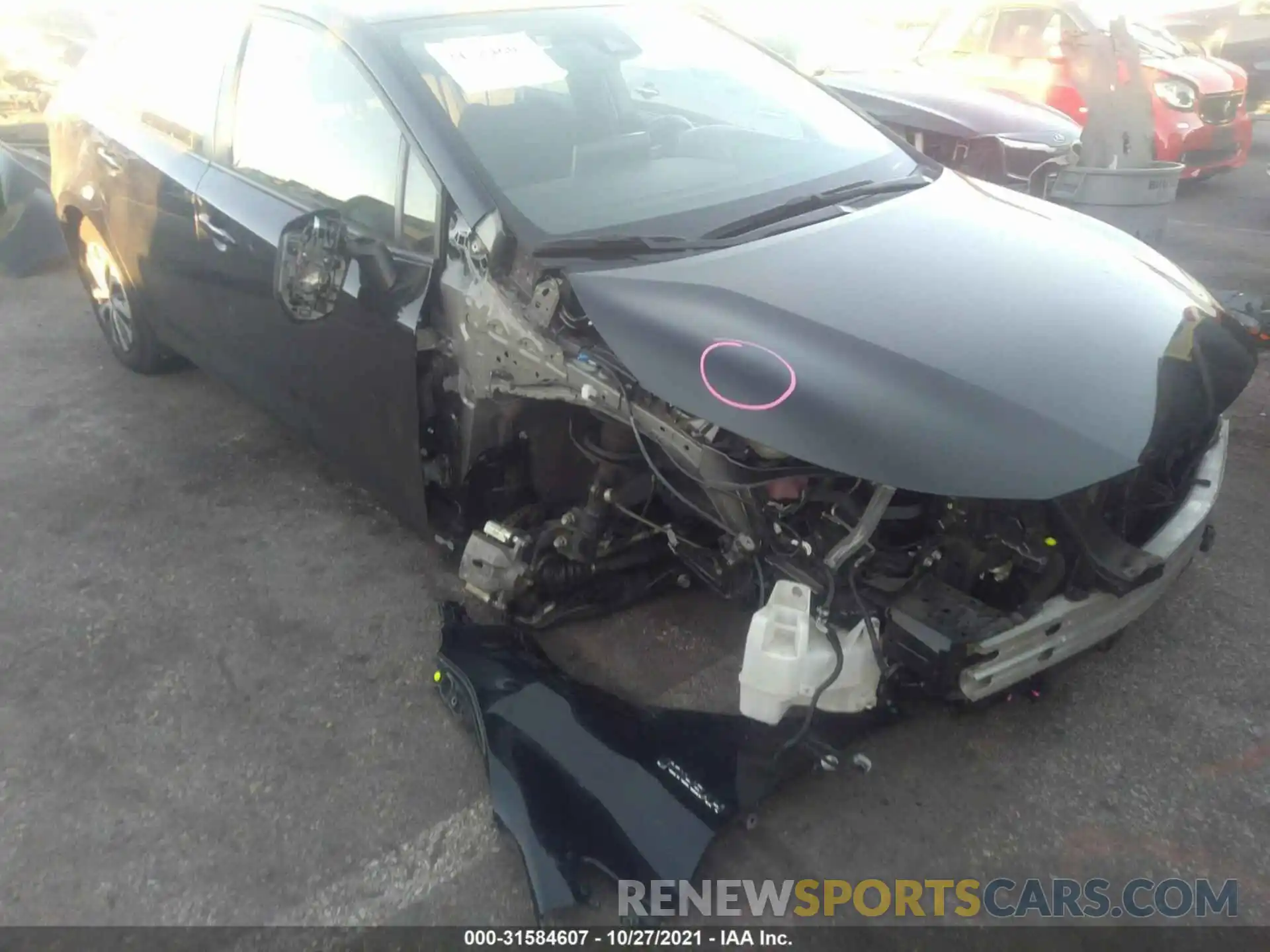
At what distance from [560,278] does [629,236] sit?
0.80 ft

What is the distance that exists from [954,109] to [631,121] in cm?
352

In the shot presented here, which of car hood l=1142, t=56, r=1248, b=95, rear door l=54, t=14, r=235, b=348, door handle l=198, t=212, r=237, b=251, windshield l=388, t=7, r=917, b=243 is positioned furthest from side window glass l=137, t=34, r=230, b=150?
car hood l=1142, t=56, r=1248, b=95

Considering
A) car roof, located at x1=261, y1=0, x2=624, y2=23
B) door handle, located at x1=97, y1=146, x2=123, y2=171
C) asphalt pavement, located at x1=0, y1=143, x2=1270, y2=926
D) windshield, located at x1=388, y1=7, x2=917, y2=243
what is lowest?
asphalt pavement, located at x1=0, y1=143, x2=1270, y2=926

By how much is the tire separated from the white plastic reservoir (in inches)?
129

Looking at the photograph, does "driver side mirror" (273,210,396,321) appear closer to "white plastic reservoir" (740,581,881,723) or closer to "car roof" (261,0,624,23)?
"car roof" (261,0,624,23)

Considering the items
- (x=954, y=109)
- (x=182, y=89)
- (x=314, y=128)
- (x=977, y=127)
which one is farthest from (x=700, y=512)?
(x=954, y=109)

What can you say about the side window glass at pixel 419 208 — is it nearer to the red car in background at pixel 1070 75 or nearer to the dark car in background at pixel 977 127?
the dark car in background at pixel 977 127

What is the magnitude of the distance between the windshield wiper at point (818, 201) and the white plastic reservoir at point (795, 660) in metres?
0.94

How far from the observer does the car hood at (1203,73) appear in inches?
295

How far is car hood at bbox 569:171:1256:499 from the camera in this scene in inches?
75.5

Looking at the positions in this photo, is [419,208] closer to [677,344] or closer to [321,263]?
[321,263]

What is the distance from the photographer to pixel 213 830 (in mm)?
2305

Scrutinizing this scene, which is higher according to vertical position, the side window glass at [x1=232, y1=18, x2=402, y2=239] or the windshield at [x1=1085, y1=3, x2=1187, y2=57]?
the side window glass at [x1=232, y1=18, x2=402, y2=239]

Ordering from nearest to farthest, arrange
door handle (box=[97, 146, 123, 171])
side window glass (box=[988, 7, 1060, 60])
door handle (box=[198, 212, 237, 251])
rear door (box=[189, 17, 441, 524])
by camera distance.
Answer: rear door (box=[189, 17, 441, 524]) < door handle (box=[198, 212, 237, 251]) < door handle (box=[97, 146, 123, 171]) < side window glass (box=[988, 7, 1060, 60])
